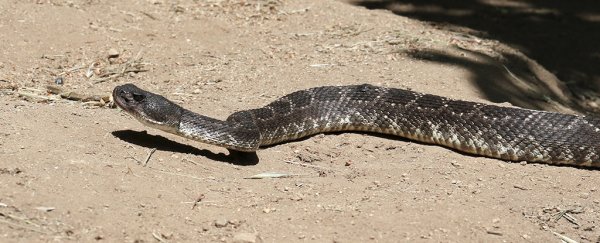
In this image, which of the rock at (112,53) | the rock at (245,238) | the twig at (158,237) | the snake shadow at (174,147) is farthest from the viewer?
the rock at (112,53)

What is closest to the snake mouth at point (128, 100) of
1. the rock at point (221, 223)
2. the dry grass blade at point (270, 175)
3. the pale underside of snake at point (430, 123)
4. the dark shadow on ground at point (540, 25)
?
the pale underside of snake at point (430, 123)

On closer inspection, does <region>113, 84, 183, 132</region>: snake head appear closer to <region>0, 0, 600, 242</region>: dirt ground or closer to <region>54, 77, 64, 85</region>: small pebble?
Answer: <region>0, 0, 600, 242</region>: dirt ground

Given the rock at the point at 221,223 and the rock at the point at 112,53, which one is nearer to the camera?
the rock at the point at 221,223

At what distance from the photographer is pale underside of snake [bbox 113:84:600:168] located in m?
8.12

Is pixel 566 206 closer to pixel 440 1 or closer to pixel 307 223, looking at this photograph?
pixel 307 223

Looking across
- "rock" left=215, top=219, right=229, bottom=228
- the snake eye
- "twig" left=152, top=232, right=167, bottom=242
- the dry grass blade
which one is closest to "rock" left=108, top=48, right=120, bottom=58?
the snake eye

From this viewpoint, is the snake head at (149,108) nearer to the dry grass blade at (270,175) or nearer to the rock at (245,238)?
the dry grass blade at (270,175)

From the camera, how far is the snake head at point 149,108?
7.25 m

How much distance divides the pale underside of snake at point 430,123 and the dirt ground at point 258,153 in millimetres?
132

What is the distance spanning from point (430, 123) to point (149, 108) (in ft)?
9.19

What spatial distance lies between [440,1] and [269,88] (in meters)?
5.48

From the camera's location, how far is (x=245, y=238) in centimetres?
594

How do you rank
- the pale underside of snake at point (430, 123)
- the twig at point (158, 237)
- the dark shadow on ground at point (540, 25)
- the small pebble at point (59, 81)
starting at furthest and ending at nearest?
the dark shadow on ground at point (540, 25) → the small pebble at point (59, 81) → the pale underside of snake at point (430, 123) → the twig at point (158, 237)

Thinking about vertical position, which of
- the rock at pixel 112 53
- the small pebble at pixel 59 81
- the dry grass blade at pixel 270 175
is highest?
the dry grass blade at pixel 270 175
